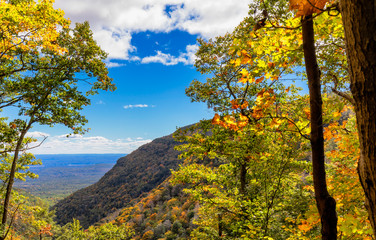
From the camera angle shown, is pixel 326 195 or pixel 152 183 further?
pixel 152 183

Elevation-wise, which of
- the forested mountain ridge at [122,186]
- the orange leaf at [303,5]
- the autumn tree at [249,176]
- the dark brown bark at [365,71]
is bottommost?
the forested mountain ridge at [122,186]

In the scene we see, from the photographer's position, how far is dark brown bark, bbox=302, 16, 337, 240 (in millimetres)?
1769

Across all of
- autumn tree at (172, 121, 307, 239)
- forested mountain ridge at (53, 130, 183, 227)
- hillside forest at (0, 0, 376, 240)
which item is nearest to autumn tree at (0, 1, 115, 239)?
hillside forest at (0, 0, 376, 240)

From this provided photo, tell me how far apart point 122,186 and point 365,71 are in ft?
284

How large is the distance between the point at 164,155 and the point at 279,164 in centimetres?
8588

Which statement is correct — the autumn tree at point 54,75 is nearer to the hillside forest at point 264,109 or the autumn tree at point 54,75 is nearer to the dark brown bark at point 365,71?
the hillside forest at point 264,109

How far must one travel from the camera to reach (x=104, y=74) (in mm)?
8656

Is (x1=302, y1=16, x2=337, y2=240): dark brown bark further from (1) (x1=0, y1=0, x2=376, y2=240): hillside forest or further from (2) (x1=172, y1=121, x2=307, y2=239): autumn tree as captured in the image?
(2) (x1=172, y1=121, x2=307, y2=239): autumn tree

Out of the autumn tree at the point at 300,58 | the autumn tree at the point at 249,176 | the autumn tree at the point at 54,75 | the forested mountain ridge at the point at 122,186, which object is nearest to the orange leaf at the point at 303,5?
the autumn tree at the point at 300,58

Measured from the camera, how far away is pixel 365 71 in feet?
3.30

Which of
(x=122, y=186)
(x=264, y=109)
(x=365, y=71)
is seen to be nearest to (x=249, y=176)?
(x=264, y=109)

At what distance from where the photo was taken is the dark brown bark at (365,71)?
3.24 feet

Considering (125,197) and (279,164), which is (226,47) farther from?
(125,197)

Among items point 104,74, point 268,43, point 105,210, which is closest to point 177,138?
point 104,74
